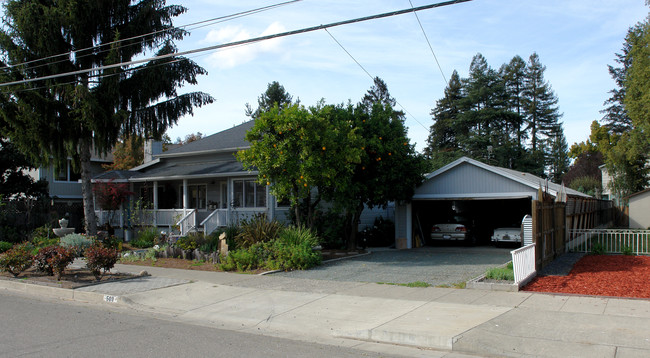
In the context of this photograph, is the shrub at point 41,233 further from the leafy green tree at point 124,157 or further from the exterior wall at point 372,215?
the leafy green tree at point 124,157

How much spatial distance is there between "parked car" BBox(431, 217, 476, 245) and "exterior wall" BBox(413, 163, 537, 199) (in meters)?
2.11

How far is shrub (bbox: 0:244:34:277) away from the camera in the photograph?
43.1 feet

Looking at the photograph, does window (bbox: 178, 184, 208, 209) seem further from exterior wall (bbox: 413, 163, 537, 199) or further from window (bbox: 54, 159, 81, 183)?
exterior wall (bbox: 413, 163, 537, 199)

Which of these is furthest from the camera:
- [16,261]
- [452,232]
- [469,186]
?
[452,232]

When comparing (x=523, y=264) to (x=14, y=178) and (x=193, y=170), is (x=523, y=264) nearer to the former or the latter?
(x=193, y=170)

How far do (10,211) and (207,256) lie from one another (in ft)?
43.3

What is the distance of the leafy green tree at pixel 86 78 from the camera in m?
19.7

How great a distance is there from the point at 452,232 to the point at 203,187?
13454 mm

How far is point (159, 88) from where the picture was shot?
843 inches

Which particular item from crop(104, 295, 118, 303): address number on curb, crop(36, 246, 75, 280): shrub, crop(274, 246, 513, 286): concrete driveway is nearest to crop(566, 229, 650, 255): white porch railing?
crop(274, 246, 513, 286): concrete driveway

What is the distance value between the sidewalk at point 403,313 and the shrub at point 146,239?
8.59m

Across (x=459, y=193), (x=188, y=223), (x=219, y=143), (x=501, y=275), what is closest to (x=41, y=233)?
(x=188, y=223)

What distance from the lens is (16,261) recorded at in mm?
13180

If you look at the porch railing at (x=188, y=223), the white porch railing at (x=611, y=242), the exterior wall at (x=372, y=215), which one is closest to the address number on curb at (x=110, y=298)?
the porch railing at (x=188, y=223)
